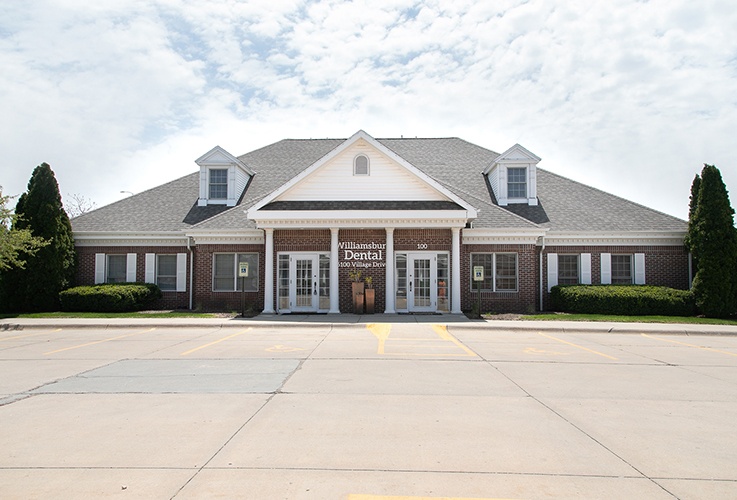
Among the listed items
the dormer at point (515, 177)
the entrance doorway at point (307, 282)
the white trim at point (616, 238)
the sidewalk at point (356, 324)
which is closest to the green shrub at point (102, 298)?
the sidewalk at point (356, 324)

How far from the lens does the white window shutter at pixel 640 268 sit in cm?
2255

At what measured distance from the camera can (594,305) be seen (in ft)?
67.9

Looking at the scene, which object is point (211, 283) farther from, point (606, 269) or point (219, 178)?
point (606, 269)

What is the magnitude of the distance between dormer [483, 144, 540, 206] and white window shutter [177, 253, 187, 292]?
47.5ft

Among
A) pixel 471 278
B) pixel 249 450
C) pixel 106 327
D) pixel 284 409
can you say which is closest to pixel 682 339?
pixel 471 278

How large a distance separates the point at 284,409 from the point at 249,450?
5.18 feet

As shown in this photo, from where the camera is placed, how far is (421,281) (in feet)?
69.0

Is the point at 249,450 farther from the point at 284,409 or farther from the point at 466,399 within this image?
the point at 466,399

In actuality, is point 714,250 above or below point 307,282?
above

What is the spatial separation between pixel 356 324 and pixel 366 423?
10859 millimetres

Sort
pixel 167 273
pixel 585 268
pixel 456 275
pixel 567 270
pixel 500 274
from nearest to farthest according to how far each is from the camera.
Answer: pixel 456 275 < pixel 500 274 < pixel 585 268 < pixel 567 270 < pixel 167 273

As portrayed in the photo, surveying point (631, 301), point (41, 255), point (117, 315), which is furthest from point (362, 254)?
point (41, 255)

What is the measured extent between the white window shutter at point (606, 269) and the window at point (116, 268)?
2079 centimetres

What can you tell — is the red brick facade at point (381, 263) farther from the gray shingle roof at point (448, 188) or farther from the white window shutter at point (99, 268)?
the gray shingle roof at point (448, 188)
